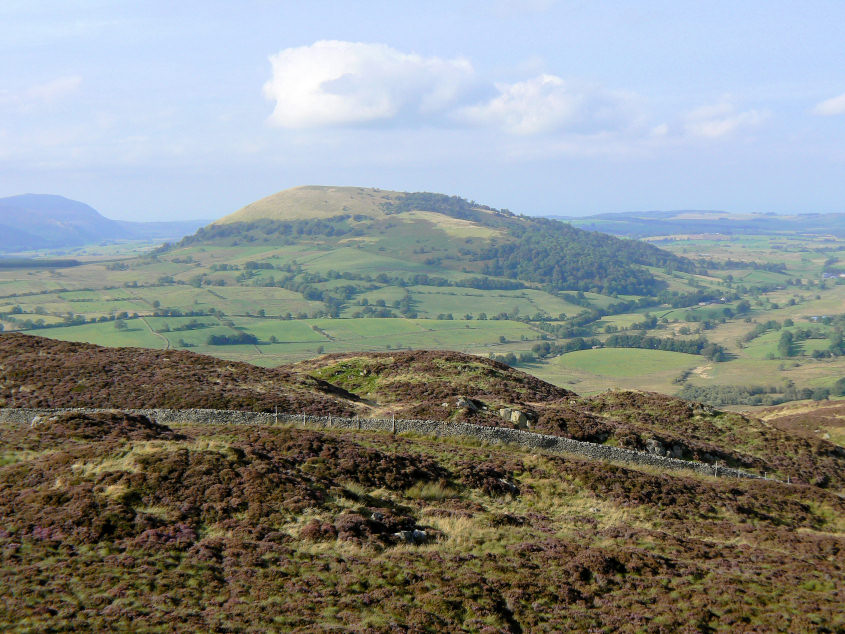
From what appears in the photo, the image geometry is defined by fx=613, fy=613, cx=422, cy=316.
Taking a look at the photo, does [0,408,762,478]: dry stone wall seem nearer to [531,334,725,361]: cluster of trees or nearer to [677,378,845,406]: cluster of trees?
[677,378,845,406]: cluster of trees

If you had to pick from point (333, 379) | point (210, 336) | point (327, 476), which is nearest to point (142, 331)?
point (210, 336)

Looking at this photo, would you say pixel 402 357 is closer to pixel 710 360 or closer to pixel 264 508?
pixel 264 508

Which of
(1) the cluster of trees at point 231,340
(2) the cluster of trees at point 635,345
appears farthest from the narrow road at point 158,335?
(2) the cluster of trees at point 635,345

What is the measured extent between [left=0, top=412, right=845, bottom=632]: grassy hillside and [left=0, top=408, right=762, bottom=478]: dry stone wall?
528 cm

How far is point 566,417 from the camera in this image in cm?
4456

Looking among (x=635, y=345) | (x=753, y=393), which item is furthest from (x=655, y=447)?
(x=635, y=345)

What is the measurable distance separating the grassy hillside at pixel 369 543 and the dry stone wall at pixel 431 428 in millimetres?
5282

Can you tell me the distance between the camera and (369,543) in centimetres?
2203

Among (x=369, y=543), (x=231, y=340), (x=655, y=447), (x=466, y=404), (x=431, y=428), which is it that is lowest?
(x=231, y=340)

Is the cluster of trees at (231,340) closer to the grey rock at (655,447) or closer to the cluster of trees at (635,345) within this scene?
the cluster of trees at (635,345)

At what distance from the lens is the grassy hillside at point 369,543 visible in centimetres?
1766

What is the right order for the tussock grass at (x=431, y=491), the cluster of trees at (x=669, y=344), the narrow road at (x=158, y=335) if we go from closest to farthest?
1. the tussock grass at (x=431, y=491)
2. the narrow road at (x=158, y=335)
3. the cluster of trees at (x=669, y=344)

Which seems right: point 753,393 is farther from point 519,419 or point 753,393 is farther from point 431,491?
point 431,491

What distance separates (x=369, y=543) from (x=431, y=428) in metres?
19.0
